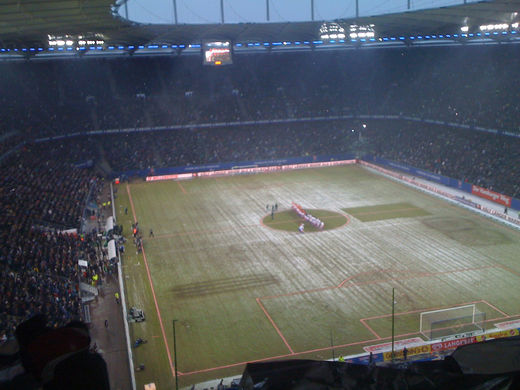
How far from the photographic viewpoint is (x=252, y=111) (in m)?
71.4

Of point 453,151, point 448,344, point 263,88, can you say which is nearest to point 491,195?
point 453,151

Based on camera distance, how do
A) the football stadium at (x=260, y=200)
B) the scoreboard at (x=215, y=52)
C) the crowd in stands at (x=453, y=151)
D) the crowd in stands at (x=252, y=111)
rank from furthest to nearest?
1. the scoreboard at (x=215, y=52)
2. the crowd in stands at (x=252, y=111)
3. the crowd in stands at (x=453, y=151)
4. the football stadium at (x=260, y=200)

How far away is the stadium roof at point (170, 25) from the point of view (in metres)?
24.2

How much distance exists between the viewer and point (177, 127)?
220ft

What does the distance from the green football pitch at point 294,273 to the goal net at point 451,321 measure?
645mm

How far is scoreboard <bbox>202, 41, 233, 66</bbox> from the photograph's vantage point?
208 feet

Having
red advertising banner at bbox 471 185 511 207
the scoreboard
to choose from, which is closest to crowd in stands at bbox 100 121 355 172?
the scoreboard

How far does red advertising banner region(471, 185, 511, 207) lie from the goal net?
21.3m

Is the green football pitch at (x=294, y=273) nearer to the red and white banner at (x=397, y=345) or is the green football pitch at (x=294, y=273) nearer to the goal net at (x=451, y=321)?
the red and white banner at (x=397, y=345)

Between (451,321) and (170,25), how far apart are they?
44689 mm

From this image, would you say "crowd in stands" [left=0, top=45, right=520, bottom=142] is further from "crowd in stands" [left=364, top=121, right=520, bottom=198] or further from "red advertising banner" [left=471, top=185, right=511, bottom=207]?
"red advertising banner" [left=471, top=185, right=511, bottom=207]

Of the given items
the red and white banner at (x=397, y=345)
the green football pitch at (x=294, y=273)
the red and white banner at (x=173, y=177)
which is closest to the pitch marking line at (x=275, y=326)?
the green football pitch at (x=294, y=273)

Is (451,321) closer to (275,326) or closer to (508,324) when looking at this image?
(508,324)

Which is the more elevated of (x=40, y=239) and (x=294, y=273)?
(x=40, y=239)
